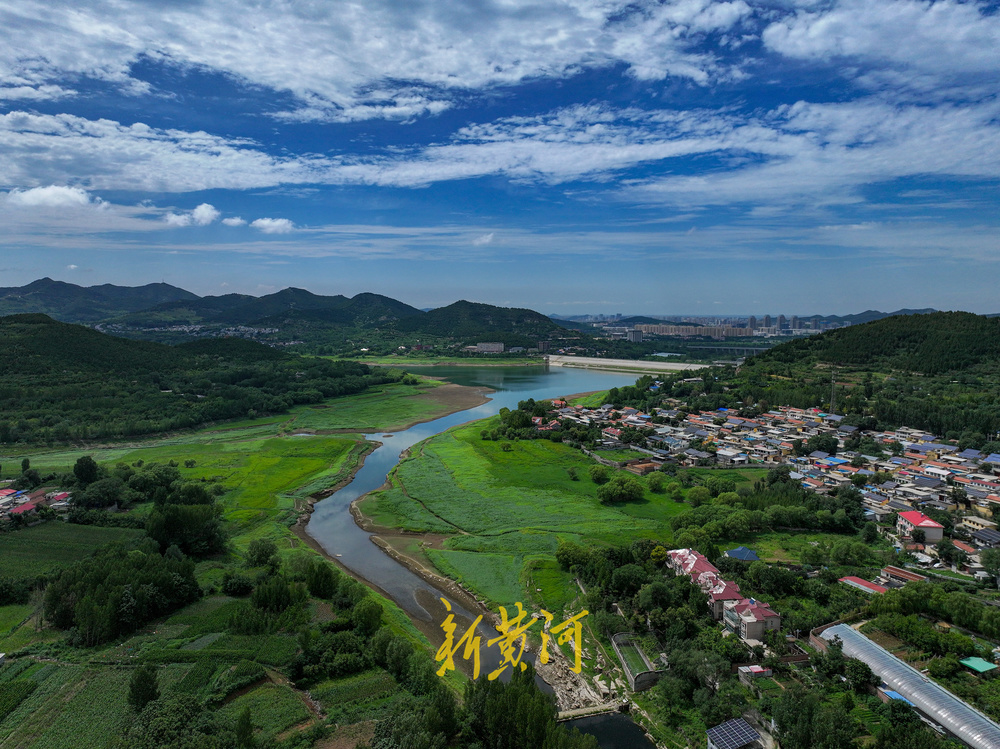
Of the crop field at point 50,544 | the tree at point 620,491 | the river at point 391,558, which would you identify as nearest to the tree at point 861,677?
the river at point 391,558

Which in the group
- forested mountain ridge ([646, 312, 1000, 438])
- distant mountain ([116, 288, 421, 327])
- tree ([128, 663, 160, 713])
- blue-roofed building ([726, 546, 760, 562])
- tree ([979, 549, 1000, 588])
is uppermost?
distant mountain ([116, 288, 421, 327])

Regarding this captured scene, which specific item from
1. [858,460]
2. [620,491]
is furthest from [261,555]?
[858,460]

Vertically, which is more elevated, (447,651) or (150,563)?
(150,563)

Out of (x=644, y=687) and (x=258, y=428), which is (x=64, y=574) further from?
(x=258, y=428)

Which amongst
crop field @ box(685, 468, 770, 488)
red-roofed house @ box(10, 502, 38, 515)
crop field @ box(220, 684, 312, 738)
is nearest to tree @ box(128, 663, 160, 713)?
crop field @ box(220, 684, 312, 738)

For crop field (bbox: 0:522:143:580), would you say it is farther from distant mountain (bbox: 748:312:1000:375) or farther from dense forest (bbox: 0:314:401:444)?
distant mountain (bbox: 748:312:1000:375)

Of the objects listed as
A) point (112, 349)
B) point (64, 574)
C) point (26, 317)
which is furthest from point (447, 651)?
point (26, 317)
